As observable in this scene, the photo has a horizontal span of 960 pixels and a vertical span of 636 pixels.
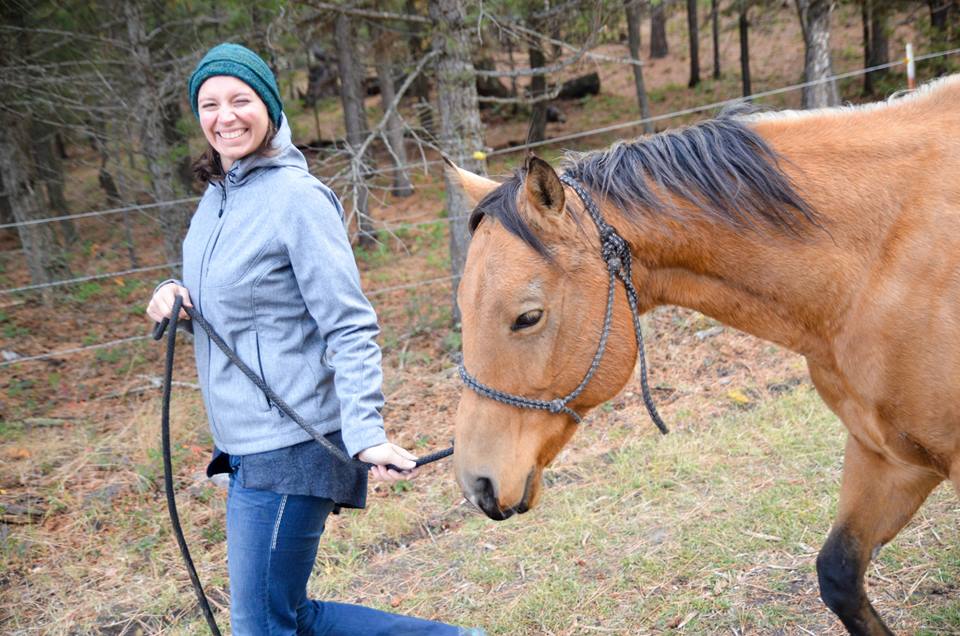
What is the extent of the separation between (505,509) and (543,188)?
0.90 m

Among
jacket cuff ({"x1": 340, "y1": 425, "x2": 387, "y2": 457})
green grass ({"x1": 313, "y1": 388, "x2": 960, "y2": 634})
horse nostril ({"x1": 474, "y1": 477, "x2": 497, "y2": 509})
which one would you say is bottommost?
green grass ({"x1": 313, "y1": 388, "x2": 960, "y2": 634})

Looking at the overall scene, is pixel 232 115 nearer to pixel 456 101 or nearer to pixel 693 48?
pixel 456 101

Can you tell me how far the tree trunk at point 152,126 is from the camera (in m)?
7.28

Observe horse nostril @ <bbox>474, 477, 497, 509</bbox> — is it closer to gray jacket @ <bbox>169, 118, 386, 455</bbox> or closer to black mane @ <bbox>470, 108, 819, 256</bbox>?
gray jacket @ <bbox>169, 118, 386, 455</bbox>

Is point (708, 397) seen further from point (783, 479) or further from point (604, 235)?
point (604, 235)

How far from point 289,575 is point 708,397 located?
3.81m

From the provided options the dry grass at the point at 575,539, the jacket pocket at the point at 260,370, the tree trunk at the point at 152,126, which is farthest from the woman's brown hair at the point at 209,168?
the tree trunk at the point at 152,126

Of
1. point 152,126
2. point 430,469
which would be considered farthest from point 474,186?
point 152,126

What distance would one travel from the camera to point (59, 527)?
14.4ft

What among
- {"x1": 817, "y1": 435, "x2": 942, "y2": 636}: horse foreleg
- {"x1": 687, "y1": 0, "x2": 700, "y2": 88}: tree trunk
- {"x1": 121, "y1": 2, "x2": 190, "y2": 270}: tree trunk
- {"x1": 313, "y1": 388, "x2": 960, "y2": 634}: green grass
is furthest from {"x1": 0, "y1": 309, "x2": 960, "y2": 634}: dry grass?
{"x1": 687, "y1": 0, "x2": 700, "y2": 88}: tree trunk

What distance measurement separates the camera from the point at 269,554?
7.00 ft

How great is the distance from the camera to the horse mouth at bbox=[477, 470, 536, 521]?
2.09m

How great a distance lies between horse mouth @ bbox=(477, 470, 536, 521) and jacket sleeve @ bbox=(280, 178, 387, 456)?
334 mm

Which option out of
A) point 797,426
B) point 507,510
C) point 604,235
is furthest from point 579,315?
point 797,426
